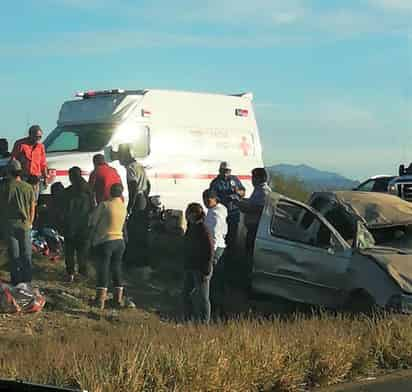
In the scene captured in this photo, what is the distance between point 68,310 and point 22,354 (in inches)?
164

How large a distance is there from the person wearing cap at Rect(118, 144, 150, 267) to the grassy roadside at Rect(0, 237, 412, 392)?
3.56 meters

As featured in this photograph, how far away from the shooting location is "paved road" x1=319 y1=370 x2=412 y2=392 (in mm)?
8594

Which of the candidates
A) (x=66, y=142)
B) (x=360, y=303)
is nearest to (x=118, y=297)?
(x=360, y=303)

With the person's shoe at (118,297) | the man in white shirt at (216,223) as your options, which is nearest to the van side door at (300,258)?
the man in white shirt at (216,223)

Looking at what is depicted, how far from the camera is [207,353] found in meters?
8.13

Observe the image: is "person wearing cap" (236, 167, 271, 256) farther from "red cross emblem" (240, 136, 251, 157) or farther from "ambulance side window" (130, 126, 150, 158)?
"red cross emblem" (240, 136, 251, 157)

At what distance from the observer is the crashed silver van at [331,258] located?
1155cm

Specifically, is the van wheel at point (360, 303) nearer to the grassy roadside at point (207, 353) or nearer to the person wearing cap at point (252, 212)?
the grassy roadside at point (207, 353)

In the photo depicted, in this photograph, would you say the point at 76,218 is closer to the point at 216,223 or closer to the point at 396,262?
the point at 216,223

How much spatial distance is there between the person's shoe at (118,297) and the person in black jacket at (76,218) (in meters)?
1.18

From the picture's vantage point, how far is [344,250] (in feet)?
39.8

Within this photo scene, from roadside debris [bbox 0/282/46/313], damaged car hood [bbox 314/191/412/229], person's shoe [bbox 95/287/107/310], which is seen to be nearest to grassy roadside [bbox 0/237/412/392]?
roadside debris [bbox 0/282/46/313]

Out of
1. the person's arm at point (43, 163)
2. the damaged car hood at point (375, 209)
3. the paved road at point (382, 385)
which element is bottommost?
the paved road at point (382, 385)

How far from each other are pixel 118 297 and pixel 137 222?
98.3 inches
